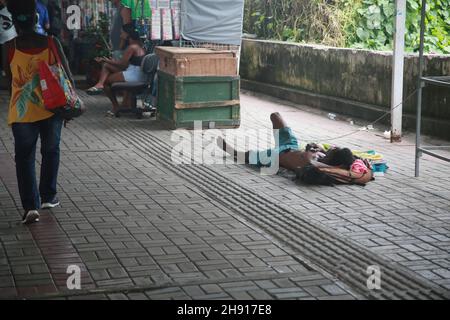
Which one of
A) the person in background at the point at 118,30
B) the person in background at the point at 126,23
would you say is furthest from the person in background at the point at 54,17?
the person in background at the point at 126,23

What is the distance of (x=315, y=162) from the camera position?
8516 millimetres

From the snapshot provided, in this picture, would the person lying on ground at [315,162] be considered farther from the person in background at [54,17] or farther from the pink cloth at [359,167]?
the person in background at [54,17]

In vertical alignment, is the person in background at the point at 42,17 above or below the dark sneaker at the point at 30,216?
above

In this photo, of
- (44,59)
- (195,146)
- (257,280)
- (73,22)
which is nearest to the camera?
(257,280)

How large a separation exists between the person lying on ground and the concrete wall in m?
2.68

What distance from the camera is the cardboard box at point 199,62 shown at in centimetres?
1139

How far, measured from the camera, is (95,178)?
8.62 m

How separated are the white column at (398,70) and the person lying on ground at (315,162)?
2.20m

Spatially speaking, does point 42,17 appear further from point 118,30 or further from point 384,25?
point 384,25

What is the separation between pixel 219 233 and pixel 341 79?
7.14 metres

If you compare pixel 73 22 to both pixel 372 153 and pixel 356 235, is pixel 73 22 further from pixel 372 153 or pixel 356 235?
pixel 356 235

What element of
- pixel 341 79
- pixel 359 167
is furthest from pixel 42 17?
pixel 359 167

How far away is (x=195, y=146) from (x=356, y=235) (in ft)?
13.7

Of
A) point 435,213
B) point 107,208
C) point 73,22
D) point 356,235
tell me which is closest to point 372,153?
point 435,213
